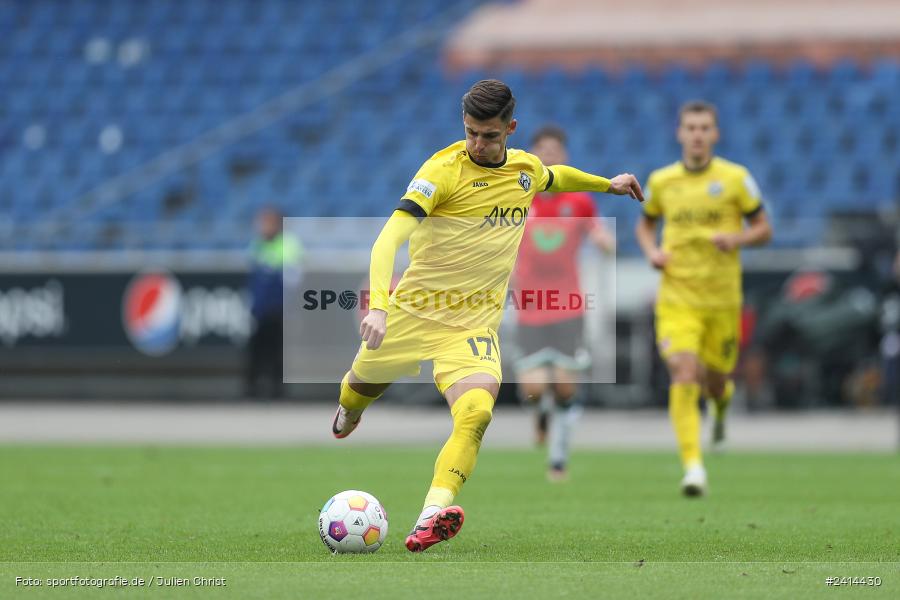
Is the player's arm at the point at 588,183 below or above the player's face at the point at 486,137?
below

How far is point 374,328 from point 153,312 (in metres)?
14.2

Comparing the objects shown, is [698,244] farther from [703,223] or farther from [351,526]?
[351,526]

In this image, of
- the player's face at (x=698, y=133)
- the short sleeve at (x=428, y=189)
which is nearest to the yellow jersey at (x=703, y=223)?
the player's face at (x=698, y=133)

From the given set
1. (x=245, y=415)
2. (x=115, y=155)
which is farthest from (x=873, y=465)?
(x=115, y=155)

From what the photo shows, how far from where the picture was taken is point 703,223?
9.94 meters

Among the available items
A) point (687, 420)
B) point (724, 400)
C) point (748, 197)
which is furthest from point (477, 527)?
point (724, 400)

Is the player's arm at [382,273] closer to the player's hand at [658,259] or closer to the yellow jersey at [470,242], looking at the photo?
the yellow jersey at [470,242]

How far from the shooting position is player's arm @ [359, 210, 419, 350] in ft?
19.3

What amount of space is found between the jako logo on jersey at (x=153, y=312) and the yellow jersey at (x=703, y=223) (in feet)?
35.2

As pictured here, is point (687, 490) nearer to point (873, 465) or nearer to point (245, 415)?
point (873, 465)

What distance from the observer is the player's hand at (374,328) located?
586 cm

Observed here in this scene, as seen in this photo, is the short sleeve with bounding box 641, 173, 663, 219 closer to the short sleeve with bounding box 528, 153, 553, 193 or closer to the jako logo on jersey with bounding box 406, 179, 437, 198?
the short sleeve with bounding box 528, 153, 553, 193

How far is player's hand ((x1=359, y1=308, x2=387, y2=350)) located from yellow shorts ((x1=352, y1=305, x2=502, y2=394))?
761 millimetres

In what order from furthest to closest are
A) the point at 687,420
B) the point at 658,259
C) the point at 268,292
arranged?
the point at 268,292, the point at 658,259, the point at 687,420
